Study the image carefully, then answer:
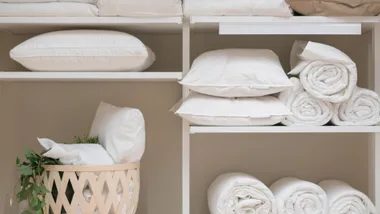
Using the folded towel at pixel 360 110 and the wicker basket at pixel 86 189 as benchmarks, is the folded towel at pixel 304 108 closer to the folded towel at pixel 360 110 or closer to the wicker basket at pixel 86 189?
the folded towel at pixel 360 110

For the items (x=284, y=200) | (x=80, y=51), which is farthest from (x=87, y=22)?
(x=284, y=200)

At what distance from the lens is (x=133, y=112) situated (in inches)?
69.1

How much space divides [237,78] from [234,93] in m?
0.05

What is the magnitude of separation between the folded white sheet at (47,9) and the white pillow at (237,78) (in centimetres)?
39

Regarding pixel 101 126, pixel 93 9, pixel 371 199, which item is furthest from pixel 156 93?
pixel 371 199

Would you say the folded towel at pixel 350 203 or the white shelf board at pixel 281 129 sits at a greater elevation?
the white shelf board at pixel 281 129

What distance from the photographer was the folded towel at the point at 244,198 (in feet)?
5.90

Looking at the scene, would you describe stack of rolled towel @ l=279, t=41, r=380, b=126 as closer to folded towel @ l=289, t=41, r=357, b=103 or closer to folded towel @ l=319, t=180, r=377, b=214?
folded towel @ l=289, t=41, r=357, b=103

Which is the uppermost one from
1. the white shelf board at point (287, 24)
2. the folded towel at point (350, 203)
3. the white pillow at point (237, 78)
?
the white shelf board at point (287, 24)

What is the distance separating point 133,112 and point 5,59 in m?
0.67

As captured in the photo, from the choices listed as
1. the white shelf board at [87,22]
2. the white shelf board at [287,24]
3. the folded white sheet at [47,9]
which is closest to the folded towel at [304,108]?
the white shelf board at [287,24]

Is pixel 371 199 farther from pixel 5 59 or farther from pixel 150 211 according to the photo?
pixel 5 59

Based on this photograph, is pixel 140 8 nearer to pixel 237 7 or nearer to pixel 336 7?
pixel 237 7

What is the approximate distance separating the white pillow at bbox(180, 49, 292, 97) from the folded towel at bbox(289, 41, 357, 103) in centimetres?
9
